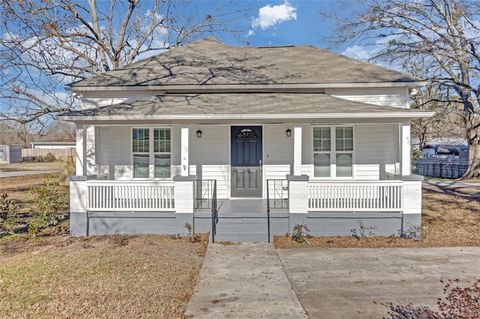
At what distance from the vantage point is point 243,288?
520 cm

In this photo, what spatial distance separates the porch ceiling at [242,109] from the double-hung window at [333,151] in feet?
3.33

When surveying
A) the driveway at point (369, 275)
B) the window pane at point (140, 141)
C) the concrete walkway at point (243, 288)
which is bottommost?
the concrete walkway at point (243, 288)

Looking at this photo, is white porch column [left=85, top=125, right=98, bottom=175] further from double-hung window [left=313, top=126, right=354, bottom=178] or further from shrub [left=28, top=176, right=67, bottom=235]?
double-hung window [left=313, top=126, right=354, bottom=178]

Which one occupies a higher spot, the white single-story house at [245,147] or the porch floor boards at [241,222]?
the white single-story house at [245,147]

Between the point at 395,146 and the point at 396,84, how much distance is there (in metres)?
1.80

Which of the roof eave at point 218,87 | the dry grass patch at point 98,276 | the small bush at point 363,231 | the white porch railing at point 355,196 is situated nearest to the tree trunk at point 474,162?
the roof eave at point 218,87

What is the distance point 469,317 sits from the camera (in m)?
4.13

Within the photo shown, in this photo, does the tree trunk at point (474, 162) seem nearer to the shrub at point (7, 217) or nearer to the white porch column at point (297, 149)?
the white porch column at point (297, 149)

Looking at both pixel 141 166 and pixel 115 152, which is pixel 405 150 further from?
pixel 115 152

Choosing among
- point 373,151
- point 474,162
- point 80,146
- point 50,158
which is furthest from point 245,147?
point 50,158

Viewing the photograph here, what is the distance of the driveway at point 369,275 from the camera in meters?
4.60

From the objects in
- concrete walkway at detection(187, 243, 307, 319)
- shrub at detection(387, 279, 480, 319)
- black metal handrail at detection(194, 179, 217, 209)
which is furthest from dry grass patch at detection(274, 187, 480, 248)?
black metal handrail at detection(194, 179, 217, 209)

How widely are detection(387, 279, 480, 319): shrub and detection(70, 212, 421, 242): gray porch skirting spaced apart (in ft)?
10.5

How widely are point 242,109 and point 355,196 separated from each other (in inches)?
141
